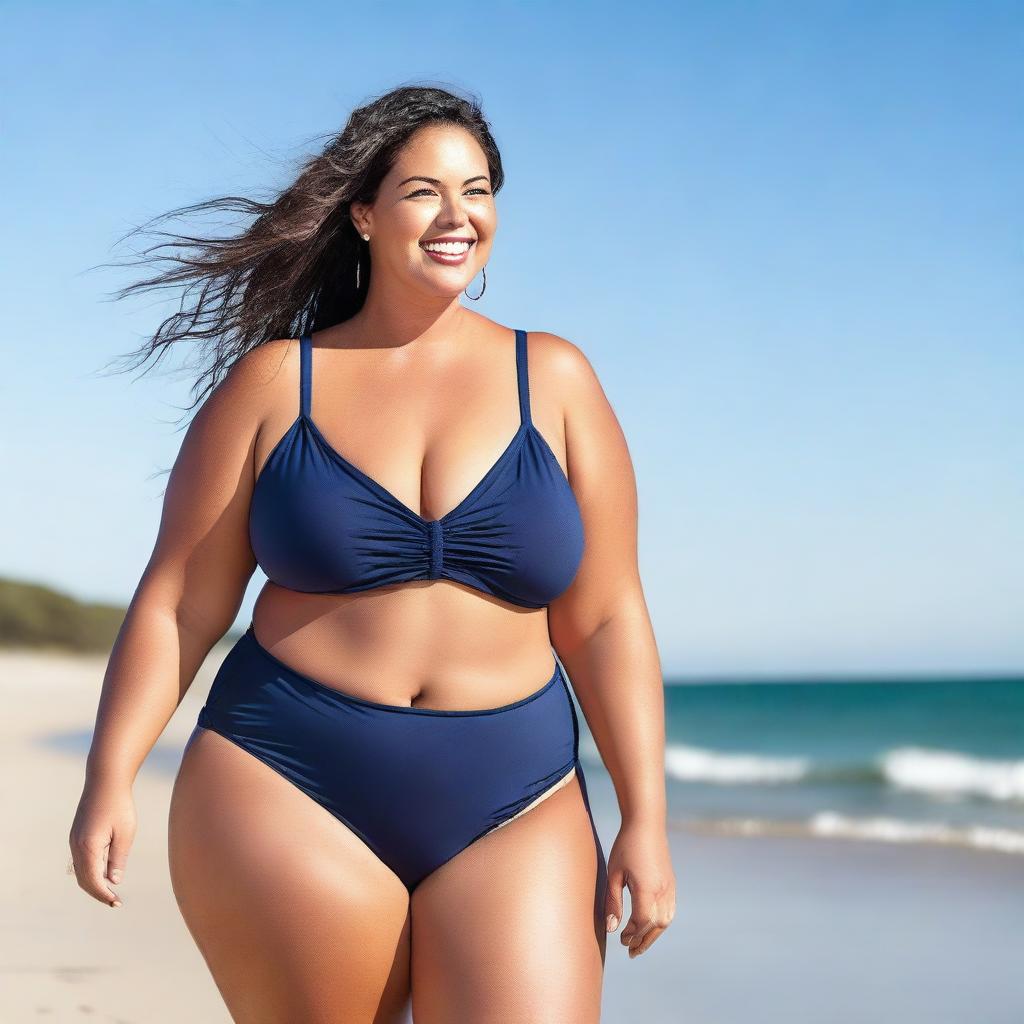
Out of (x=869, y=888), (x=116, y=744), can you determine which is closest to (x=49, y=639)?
(x=869, y=888)

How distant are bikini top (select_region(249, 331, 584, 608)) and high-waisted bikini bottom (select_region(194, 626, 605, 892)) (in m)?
0.20

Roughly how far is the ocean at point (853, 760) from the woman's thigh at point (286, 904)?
358 inches

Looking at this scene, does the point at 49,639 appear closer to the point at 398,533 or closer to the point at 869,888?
the point at 869,888

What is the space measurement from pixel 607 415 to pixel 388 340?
41 centimetres

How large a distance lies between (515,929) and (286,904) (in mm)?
360

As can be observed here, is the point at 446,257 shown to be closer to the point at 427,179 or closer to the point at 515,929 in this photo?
the point at 427,179

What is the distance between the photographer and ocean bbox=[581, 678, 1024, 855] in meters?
12.8

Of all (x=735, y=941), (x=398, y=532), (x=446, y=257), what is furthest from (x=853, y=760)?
(x=398, y=532)

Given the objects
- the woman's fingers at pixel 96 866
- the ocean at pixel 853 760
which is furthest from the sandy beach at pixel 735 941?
the woman's fingers at pixel 96 866

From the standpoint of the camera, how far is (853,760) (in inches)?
941

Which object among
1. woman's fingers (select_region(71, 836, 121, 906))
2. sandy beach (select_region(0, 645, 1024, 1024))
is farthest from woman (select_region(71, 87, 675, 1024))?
sandy beach (select_region(0, 645, 1024, 1024))

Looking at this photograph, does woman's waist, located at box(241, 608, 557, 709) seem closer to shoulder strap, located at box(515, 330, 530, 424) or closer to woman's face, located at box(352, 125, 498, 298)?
shoulder strap, located at box(515, 330, 530, 424)

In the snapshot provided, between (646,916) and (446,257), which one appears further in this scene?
(446,257)

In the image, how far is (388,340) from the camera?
2.67 metres
